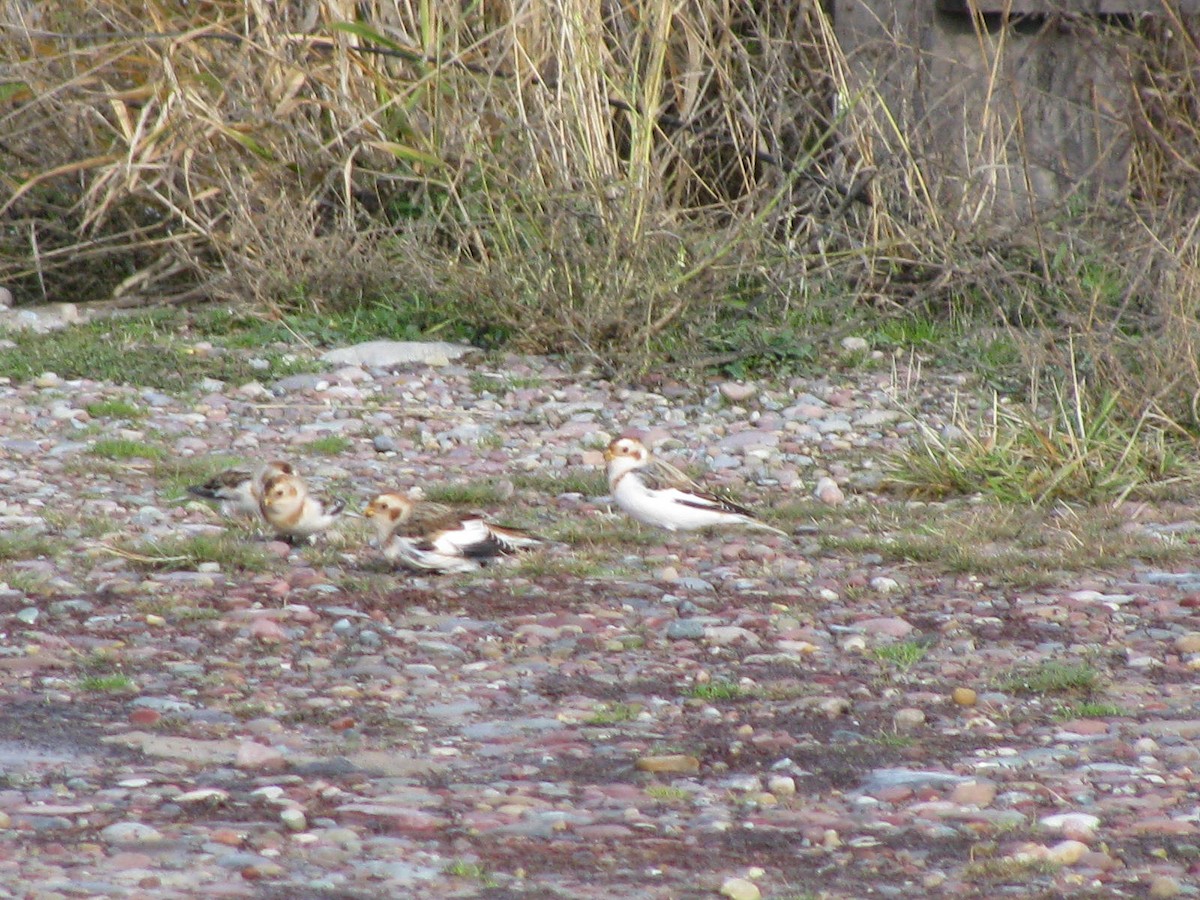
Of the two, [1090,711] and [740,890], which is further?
[1090,711]

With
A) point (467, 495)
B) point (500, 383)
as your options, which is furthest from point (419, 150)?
point (467, 495)

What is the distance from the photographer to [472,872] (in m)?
3.63

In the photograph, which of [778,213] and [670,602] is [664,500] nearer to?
[670,602]

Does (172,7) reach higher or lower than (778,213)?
higher

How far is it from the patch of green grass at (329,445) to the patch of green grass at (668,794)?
467cm

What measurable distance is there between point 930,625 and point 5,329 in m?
7.01

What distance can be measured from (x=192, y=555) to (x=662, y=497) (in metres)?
1.74

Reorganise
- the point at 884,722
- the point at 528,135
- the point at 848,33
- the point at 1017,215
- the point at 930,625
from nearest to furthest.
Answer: the point at 884,722 → the point at 930,625 → the point at 528,135 → the point at 1017,215 → the point at 848,33

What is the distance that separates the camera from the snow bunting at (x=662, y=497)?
703 cm

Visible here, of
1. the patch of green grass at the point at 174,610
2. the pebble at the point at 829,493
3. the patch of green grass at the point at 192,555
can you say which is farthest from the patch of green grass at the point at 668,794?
the pebble at the point at 829,493

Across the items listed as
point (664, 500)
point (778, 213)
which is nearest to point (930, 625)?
point (664, 500)

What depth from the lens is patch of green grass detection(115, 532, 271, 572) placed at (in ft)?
20.9

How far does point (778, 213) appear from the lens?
11.0m

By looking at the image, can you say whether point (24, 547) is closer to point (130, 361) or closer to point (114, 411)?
point (114, 411)
